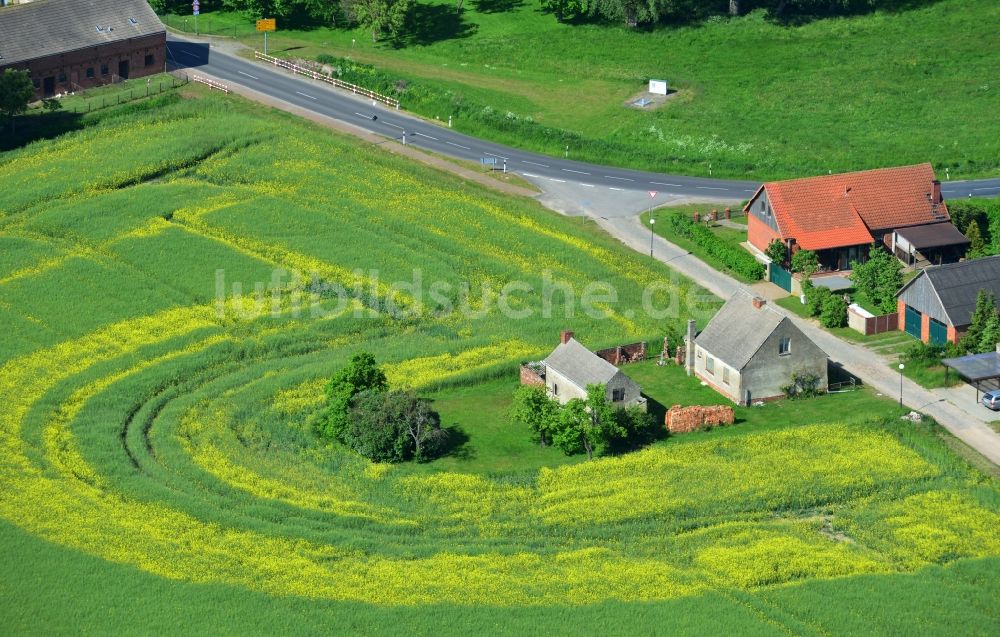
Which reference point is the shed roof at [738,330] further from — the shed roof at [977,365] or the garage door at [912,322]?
the garage door at [912,322]

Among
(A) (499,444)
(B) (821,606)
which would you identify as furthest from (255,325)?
(B) (821,606)

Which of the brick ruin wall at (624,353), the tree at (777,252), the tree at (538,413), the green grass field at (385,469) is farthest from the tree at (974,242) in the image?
the tree at (538,413)

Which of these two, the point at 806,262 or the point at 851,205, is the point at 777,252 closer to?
the point at 806,262

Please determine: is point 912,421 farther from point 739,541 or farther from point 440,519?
point 440,519

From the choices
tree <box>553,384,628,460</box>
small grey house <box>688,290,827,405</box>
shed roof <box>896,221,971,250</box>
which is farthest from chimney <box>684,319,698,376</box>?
shed roof <box>896,221,971,250</box>

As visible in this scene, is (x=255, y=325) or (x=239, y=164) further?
(x=239, y=164)

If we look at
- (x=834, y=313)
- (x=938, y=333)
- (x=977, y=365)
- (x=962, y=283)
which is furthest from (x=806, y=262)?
(x=977, y=365)
